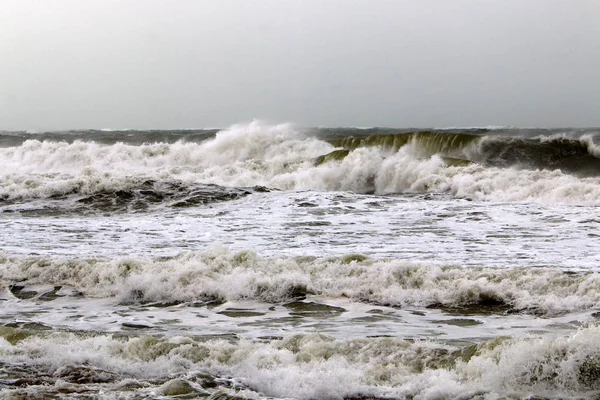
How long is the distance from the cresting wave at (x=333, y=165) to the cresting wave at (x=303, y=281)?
34.4ft

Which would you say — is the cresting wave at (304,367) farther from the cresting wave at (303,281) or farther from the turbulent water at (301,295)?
the cresting wave at (303,281)

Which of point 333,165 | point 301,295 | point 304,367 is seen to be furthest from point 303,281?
point 333,165

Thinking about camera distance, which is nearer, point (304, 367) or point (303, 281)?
point (304, 367)

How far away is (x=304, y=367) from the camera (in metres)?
5.44

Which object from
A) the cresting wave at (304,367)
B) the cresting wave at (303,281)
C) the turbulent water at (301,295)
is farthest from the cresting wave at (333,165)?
the cresting wave at (304,367)

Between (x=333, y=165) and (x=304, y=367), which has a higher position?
(x=333, y=165)

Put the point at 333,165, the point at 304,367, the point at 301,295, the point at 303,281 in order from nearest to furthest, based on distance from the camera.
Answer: the point at 304,367 < the point at 301,295 < the point at 303,281 < the point at 333,165

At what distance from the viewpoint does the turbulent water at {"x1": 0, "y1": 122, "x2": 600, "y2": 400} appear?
5.14 m

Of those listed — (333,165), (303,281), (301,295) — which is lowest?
(301,295)

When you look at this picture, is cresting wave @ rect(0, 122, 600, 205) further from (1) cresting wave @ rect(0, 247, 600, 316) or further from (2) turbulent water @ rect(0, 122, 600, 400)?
(1) cresting wave @ rect(0, 247, 600, 316)

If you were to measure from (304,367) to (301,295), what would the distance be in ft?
9.85

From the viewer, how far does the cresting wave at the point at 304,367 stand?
16.2 ft

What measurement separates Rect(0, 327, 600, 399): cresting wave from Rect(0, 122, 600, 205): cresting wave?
530 inches

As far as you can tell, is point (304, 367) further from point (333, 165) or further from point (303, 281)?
point (333, 165)
